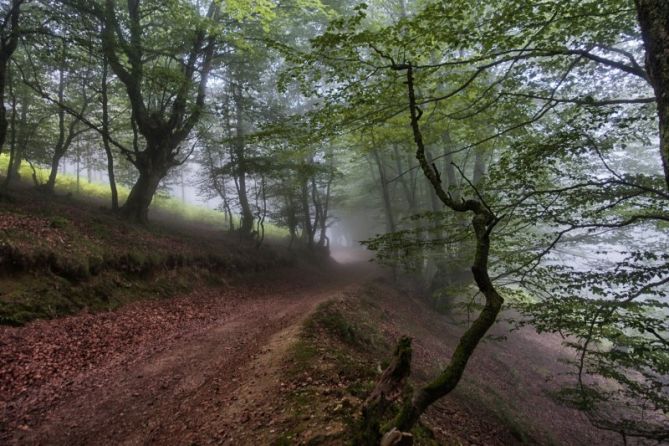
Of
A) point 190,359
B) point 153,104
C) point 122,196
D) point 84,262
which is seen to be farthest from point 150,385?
point 122,196

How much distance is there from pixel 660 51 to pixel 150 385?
7951mm

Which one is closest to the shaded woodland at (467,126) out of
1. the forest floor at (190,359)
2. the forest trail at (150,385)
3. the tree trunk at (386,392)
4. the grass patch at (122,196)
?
the tree trunk at (386,392)

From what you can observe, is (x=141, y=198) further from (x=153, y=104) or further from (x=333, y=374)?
(x=333, y=374)

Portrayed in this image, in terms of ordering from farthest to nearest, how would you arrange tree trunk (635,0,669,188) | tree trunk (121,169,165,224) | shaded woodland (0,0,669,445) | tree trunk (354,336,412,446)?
tree trunk (121,169,165,224)
shaded woodland (0,0,669,445)
tree trunk (354,336,412,446)
tree trunk (635,0,669,188)

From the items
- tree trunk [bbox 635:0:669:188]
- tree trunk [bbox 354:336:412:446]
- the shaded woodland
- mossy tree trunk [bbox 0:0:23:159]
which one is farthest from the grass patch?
tree trunk [bbox 635:0:669:188]

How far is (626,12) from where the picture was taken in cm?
592

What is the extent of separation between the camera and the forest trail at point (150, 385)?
178 inches

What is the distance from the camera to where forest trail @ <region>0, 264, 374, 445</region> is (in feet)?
14.8

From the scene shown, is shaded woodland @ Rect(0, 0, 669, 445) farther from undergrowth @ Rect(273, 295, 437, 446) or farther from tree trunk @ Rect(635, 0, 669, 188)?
undergrowth @ Rect(273, 295, 437, 446)

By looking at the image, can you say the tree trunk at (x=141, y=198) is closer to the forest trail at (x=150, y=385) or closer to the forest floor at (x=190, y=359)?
the forest floor at (x=190, y=359)

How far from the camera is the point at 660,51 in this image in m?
2.85

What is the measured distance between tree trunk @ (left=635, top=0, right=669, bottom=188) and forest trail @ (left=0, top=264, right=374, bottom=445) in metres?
5.21

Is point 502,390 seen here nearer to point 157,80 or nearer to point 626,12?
point 626,12

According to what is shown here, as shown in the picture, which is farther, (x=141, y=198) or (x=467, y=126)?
(x=141, y=198)
